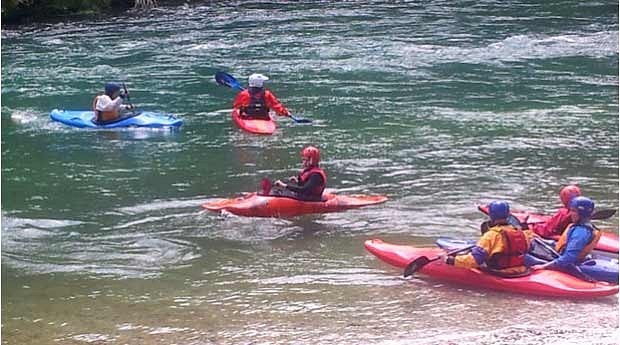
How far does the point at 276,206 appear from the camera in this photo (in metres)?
8.70

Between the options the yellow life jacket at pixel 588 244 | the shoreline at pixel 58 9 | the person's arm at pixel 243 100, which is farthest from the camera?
the shoreline at pixel 58 9

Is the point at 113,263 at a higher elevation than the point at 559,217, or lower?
lower

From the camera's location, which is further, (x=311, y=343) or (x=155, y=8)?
(x=155, y=8)

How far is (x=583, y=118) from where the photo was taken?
12414 millimetres

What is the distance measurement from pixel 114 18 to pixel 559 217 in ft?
62.5

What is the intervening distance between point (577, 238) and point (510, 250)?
1.53 feet

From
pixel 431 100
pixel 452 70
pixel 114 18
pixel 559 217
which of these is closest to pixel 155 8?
pixel 114 18

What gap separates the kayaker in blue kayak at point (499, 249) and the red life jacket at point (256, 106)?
19.2 feet

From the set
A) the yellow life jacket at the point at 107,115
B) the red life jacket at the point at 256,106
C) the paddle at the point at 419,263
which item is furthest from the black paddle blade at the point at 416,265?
the yellow life jacket at the point at 107,115

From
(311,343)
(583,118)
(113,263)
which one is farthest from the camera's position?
(583,118)

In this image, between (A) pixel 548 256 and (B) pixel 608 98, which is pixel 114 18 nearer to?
(B) pixel 608 98

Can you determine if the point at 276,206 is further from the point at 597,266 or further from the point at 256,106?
the point at 256,106

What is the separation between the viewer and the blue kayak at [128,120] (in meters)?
12.4

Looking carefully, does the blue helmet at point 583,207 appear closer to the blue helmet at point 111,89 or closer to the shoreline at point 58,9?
the blue helmet at point 111,89
